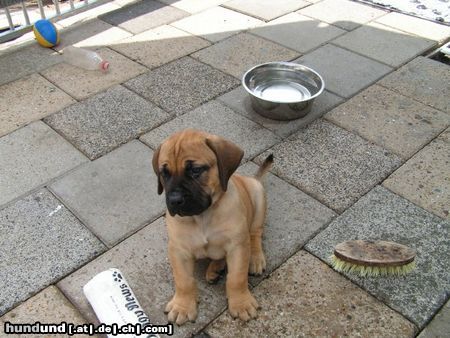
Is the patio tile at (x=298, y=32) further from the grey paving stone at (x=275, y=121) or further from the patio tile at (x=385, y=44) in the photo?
the grey paving stone at (x=275, y=121)

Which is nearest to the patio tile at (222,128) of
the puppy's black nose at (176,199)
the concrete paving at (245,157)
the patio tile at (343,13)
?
the concrete paving at (245,157)

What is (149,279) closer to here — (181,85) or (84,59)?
(181,85)

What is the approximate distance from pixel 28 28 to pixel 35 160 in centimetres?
314

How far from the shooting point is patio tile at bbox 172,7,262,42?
21.6 ft

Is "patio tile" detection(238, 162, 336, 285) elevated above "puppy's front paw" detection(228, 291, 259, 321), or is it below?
below

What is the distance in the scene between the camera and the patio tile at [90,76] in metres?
5.50

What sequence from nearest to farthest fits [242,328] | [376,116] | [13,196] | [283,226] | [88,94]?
[242,328]
[283,226]
[13,196]
[376,116]
[88,94]

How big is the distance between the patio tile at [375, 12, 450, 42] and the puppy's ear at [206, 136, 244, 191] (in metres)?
4.77

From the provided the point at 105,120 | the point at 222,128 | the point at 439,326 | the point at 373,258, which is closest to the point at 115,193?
the point at 105,120

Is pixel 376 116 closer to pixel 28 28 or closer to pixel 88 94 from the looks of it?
pixel 88 94

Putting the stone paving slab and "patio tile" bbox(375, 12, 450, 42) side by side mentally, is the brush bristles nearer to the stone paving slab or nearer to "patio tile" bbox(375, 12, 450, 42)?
the stone paving slab

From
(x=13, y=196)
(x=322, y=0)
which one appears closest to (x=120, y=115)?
(x=13, y=196)

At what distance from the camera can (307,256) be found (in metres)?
3.52

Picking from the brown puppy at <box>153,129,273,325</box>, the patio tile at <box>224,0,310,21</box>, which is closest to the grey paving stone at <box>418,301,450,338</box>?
the brown puppy at <box>153,129,273,325</box>
